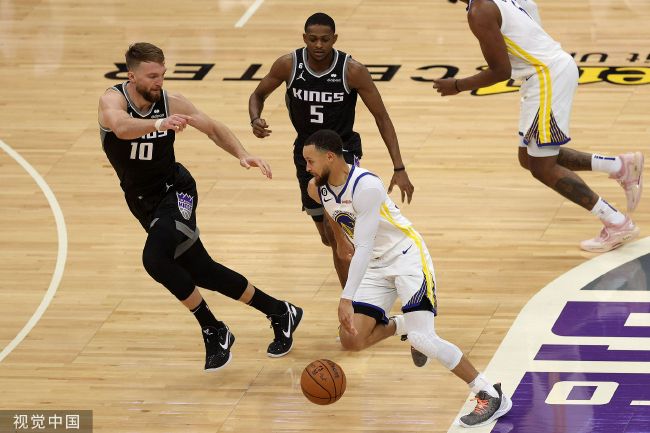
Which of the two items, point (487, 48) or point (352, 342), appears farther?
point (487, 48)

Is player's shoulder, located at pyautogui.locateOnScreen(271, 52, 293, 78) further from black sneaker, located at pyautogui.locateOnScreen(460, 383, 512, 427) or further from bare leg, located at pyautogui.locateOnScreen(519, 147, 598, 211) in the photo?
black sneaker, located at pyautogui.locateOnScreen(460, 383, 512, 427)

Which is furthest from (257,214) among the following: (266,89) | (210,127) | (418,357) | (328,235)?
(418,357)

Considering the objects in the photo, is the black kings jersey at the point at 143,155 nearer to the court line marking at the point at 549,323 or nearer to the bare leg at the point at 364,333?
the bare leg at the point at 364,333

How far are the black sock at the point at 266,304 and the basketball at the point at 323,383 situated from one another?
1039mm

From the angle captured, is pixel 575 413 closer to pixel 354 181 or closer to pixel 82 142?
pixel 354 181

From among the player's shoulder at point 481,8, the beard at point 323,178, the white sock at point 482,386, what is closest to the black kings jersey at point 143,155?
the beard at point 323,178

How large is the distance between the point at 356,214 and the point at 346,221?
21 cm

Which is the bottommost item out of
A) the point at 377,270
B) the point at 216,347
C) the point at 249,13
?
the point at 249,13

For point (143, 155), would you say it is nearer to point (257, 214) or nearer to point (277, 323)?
point (277, 323)

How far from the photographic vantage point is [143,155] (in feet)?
28.4

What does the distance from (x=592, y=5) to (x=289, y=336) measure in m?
8.34

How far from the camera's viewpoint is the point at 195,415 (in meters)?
8.41

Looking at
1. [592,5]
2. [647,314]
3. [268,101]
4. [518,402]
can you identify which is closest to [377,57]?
[268,101]

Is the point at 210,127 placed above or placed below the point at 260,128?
above
